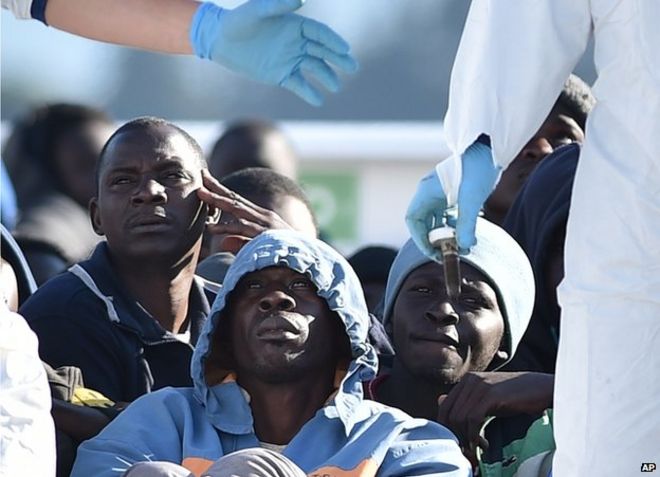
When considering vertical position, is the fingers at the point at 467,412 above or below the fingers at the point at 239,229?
below

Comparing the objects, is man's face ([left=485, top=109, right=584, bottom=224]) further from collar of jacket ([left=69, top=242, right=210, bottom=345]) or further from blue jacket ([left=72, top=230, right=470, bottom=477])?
blue jacket ([left=72, top=230, right=470, bottom=477])

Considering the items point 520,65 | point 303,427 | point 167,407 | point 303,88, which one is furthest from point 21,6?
point 520,65

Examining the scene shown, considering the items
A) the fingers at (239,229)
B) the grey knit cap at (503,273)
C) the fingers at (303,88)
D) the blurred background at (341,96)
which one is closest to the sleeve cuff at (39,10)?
the fingers at (303,88)

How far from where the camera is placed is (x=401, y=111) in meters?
→ 13.2

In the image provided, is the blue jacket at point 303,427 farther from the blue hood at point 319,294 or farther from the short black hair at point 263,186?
the short black hair at point 263,186

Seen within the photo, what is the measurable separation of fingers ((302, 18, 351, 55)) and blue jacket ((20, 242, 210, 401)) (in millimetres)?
865

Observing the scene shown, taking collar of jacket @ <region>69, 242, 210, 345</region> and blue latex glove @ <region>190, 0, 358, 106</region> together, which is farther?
collar of jacket @ <region>69, 242, 210, 345</region>

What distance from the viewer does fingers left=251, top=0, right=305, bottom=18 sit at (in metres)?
4.93

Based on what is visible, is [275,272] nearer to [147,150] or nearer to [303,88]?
[303,88]

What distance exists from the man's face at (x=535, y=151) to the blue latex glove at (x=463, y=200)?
80.7 inches

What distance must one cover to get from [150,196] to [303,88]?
1.97 ft

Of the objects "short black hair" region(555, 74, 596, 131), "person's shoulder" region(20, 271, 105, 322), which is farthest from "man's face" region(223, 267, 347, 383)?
"short black hair" region(555, 74, 596, 131)

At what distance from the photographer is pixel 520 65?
13.7 ft

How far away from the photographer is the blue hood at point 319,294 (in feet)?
15.1
